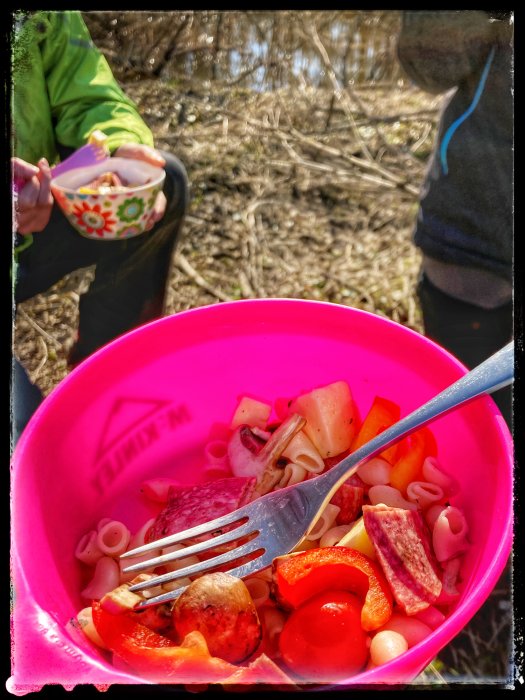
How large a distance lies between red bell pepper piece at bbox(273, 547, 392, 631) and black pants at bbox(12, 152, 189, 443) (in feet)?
1.02

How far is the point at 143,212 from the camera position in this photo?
2.34ft

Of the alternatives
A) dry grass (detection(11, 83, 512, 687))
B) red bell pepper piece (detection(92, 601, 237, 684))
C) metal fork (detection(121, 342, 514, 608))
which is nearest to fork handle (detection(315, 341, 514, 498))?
metal fork (detection(121, 342, 514, 608))

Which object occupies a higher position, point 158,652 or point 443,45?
point 443,45

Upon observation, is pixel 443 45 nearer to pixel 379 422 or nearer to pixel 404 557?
pixel 379 422

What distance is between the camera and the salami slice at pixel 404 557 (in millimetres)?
524

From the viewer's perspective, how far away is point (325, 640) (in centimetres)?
50

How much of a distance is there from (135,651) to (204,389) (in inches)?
10.6

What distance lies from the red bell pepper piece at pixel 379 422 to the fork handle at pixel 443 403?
69mm

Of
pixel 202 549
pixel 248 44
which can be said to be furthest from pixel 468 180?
pixel 202 549

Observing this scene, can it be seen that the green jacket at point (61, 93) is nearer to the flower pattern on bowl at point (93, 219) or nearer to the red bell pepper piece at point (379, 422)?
the flower pattern on bowl at point (93, 219)

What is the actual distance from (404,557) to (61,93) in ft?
1.77

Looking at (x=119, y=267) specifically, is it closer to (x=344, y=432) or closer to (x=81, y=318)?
(x=81, y=318)

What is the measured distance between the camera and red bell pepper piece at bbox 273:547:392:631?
0.52 meters

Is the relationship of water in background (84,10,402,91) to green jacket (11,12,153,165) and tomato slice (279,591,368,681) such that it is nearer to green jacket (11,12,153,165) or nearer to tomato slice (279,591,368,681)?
green jacket (11,12,153,165)
